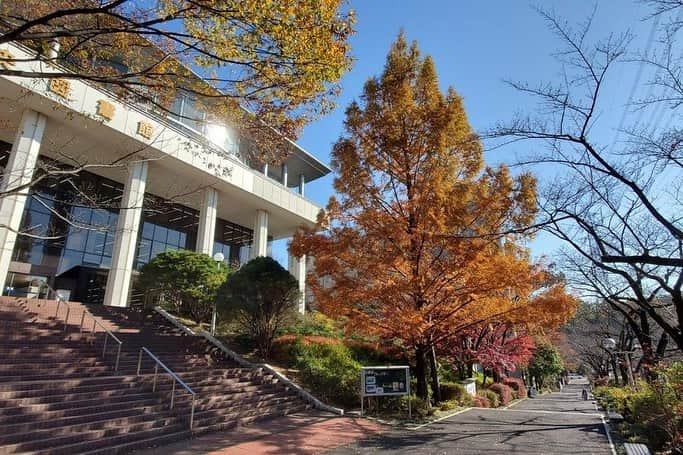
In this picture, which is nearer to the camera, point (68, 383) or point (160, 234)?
point (68, 383)

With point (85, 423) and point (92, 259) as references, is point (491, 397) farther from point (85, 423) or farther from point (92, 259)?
point (92, 259)

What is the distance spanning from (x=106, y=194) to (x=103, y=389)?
69.9 ft

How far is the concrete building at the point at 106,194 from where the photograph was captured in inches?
653

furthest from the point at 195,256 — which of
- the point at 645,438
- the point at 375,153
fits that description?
the point at 645,438

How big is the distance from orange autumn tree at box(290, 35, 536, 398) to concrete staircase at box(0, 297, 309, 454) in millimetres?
3561

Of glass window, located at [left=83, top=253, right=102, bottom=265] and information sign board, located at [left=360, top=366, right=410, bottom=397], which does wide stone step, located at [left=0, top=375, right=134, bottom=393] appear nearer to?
information sign board, located at [left=360, top=366, right=410, bottom=397]

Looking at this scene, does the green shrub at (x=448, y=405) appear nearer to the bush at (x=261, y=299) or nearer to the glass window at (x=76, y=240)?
the bush at (x=261, y=299)

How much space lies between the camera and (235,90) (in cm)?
569

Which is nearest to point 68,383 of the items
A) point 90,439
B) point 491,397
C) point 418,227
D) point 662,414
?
point 90,439

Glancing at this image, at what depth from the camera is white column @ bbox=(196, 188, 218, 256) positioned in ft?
79.3

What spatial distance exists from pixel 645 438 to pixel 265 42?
35.3 feet

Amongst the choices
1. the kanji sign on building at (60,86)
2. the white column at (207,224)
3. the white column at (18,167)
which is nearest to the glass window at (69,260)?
the white column at (18,167)

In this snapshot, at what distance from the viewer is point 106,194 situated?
84.8ft

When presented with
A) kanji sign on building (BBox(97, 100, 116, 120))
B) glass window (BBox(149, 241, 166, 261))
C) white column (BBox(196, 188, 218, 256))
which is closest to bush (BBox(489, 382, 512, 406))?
white column (BBox(196, 188, 218, 256))
